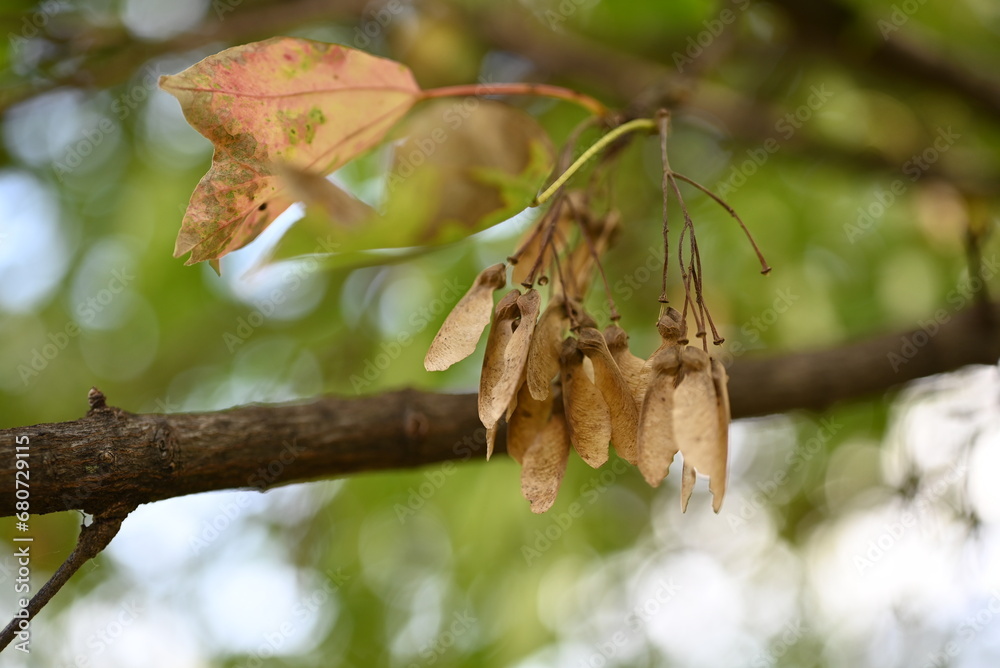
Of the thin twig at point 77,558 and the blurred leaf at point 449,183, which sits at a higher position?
the blurred leaf at point 449,183

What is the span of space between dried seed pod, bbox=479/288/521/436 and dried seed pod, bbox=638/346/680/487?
156 millimetres

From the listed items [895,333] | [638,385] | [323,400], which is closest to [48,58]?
[323,400]

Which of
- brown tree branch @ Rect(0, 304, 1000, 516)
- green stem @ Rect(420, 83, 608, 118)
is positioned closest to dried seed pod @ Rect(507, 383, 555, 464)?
brown tree branch @ Rect(0, 304, 1000, 516)

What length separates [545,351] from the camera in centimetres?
97

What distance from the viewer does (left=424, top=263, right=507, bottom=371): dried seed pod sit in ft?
3.09

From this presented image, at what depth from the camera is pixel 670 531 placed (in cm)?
297

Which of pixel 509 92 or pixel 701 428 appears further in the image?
pixel 509 92

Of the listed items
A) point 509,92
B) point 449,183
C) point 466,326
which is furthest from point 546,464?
point 509,92

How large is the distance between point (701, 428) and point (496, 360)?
248mm

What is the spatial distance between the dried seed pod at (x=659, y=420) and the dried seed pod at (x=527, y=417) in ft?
0.43

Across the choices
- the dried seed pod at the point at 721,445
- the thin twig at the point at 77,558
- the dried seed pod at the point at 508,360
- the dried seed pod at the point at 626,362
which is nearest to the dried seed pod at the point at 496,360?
the dried seed pod at the point at 508,360

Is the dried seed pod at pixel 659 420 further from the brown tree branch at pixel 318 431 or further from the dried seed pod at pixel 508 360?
the brown tree branch at pixel 318 431

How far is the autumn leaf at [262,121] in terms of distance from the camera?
99cm

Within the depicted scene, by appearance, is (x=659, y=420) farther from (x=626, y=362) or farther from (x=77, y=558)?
(x=77, y=558)
